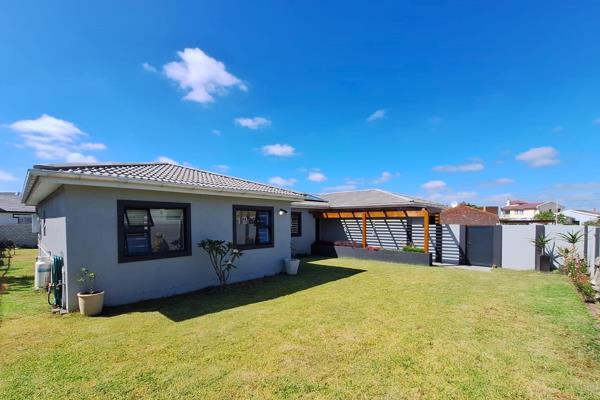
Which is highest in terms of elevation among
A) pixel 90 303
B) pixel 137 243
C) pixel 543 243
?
pixel 137 243

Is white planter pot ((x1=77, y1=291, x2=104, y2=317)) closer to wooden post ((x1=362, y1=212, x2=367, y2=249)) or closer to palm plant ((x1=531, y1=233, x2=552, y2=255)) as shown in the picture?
wooden post ((x1=362, y1=212, x2=367, y2=249))

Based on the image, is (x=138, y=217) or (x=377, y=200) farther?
(x=377, y=200)

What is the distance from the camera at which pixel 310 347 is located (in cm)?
470

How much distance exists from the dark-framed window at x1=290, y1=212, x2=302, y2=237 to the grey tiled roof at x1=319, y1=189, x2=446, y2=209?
7.07 ft

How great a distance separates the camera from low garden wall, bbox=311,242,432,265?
13766 mm

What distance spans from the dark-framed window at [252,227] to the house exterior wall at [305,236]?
5.93 meters

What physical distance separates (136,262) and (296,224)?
10.8 meters

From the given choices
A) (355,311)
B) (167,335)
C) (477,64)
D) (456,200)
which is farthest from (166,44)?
(456,200)

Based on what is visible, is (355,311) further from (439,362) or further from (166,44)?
(166,44)

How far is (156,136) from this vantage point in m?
15.5

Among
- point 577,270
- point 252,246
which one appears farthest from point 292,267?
point 577,270

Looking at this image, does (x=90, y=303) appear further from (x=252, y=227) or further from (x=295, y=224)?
(x=295, y=224)

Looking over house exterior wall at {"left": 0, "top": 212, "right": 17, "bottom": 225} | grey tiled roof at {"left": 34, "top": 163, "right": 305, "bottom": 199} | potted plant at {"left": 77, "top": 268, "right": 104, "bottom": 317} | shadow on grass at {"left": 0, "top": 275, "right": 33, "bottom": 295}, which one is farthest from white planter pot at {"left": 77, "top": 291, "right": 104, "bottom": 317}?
house exterior wall at {"left": 0, "top": 212, "right": 17, "bottom": 225}

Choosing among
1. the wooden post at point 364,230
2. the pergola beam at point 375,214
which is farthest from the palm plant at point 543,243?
the wooden post at point 364,230
